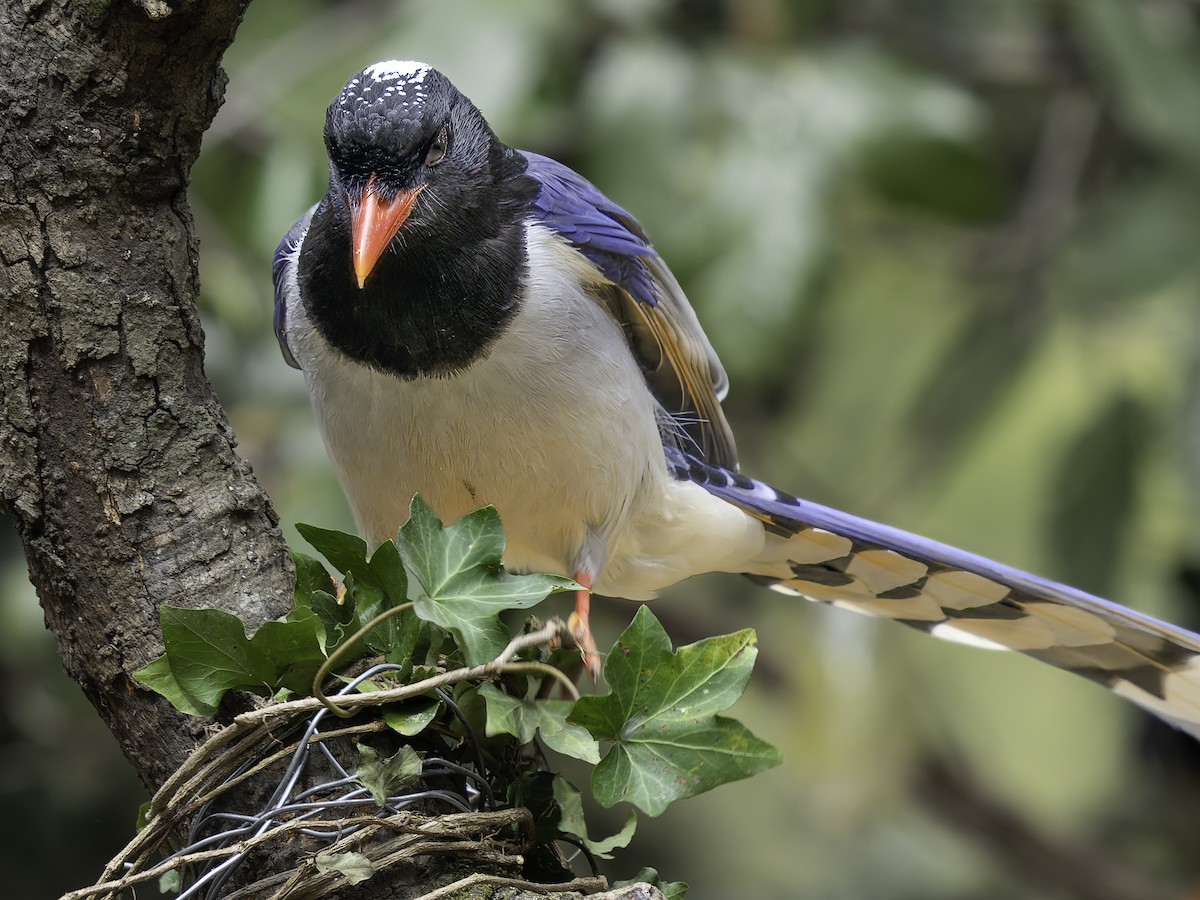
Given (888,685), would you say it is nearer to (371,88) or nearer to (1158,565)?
(1158,565)

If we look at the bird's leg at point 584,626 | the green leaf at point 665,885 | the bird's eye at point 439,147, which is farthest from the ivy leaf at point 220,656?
the bird's eye at point 439,147

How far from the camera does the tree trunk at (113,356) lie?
154 centimetres

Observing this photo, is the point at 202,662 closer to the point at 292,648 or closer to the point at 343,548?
the point at 292,648

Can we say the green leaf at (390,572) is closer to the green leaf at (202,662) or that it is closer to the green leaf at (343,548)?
Answer: the green leaf at (343,548)

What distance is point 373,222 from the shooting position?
198cm

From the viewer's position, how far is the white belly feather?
2.11 meters

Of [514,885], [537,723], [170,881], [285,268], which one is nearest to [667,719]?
[537,723]

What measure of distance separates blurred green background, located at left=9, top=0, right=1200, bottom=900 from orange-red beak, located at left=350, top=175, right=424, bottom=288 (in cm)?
106

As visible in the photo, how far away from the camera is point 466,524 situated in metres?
1.57

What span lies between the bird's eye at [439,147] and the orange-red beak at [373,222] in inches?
3.2

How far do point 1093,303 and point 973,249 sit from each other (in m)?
0.84

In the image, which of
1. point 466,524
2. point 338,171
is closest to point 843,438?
point 338,171

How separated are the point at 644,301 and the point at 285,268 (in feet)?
2.12

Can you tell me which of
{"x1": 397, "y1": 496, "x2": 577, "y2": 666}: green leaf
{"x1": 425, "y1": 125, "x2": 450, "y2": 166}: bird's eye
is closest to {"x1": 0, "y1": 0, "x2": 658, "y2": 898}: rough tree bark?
{"x1": 397, "y1": 496, "x2": 577, "y2": 666}: green leaf
